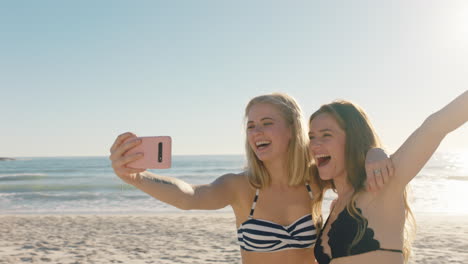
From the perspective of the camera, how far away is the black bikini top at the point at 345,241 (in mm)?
2479

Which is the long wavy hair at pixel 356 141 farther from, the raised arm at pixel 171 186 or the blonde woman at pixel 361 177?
the raised arm at pixel 171 186

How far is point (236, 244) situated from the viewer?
31.2 ft

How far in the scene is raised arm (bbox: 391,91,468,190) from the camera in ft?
7.12

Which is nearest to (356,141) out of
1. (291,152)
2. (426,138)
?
(426,138)

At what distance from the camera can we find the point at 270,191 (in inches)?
133

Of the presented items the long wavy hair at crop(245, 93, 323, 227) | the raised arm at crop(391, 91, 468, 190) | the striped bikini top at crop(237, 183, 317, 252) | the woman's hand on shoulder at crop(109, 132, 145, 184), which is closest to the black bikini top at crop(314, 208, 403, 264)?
the striped bikini top at crop(237, 183, 317, 252)

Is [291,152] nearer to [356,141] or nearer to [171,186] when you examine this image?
[356,141]

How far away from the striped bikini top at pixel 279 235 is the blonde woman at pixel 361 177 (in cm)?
21

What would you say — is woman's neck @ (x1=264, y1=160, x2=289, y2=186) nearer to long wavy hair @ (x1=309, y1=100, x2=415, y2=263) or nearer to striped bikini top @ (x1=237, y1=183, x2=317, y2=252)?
striped bikini top @ (x1=237, y1=183, x2=317, y2=252)

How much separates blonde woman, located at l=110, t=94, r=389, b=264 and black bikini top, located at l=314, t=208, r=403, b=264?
33 centimetres

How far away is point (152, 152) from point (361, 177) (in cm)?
144

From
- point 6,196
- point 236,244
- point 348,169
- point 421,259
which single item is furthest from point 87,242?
point 6,196

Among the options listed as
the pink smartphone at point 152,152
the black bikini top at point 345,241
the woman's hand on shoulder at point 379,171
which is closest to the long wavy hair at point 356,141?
the black bikini top at point 345,241

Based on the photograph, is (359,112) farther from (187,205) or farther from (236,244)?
(236,244)
